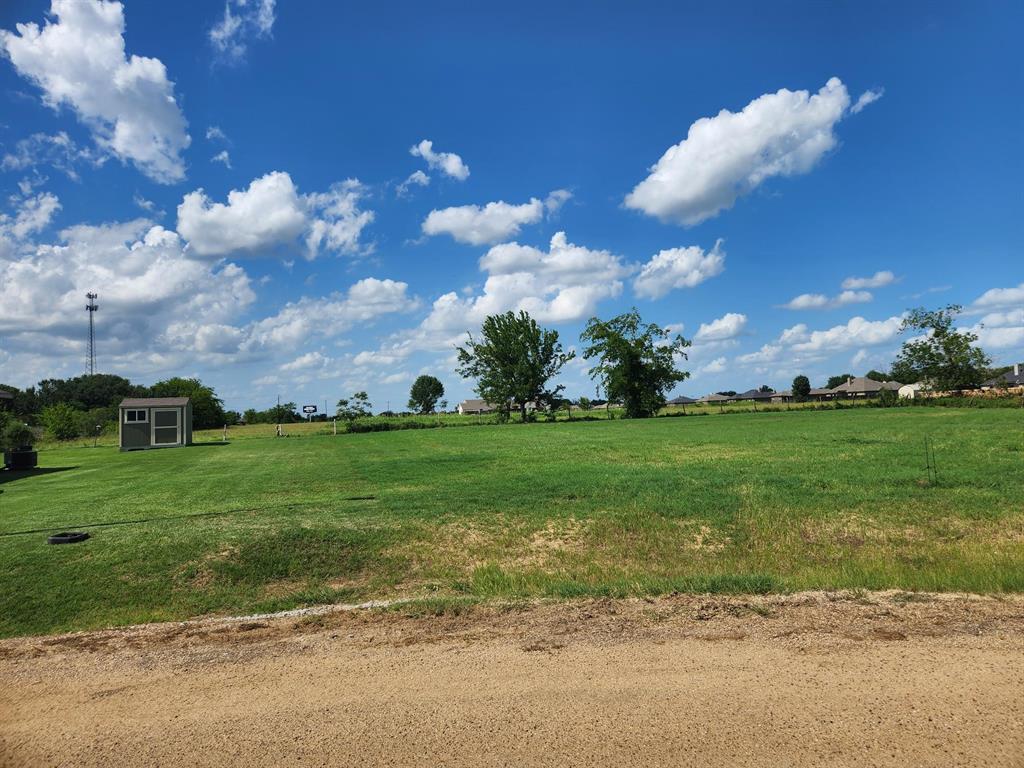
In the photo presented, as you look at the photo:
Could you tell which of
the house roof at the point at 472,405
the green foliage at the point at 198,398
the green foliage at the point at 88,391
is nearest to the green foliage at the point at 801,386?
the house roof at the point at 472,405

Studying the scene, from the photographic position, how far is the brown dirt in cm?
392

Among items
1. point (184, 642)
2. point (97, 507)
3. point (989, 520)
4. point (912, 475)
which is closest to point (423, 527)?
point (184, 642)

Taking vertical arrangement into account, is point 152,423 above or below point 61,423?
below

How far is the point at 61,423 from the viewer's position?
2633 inches

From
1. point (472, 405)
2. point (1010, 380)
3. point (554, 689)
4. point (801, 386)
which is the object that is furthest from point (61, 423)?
point (801, 386)

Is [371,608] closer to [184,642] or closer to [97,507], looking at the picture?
[184,642]

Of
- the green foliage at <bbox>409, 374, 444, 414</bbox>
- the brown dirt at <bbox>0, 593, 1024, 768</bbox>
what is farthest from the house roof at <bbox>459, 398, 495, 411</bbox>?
the brown dirt at <bbox>0, 593, 1024, 768</bbox>

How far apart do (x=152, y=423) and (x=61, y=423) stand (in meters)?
35.9

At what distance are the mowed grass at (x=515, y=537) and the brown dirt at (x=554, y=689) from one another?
1231 mm

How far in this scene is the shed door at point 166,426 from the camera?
4112cm

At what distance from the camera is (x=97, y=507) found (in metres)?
14.4

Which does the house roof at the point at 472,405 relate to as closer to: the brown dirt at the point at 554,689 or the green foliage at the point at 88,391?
the green foliage at the point at 88,391

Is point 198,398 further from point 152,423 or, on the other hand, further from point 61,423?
point 152,423

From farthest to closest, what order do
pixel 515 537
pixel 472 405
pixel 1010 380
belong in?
pixel 472 405 < pixel 1010 380 < pixel 515 537
